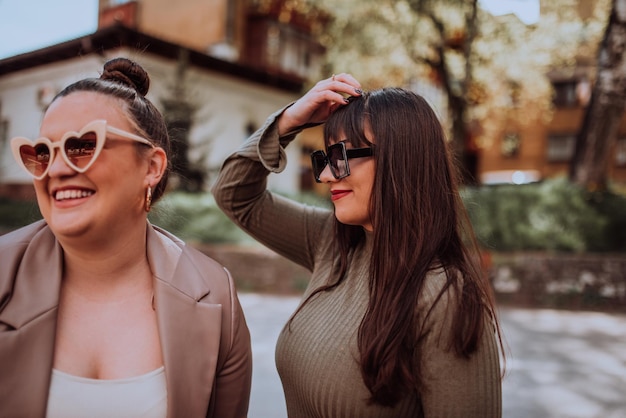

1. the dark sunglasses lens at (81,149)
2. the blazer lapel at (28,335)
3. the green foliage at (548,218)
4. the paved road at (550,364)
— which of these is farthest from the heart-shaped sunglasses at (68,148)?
the green foliage at (548,218)

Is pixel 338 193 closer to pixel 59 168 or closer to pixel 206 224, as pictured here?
pixel 59 168

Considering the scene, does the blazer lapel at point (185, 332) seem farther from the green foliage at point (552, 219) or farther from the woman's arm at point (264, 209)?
the green foliage at point (552, 219)

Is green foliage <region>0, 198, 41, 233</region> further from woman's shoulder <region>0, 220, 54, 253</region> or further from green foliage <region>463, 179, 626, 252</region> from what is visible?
green foliage <region>463, 179, 626, 252</region>

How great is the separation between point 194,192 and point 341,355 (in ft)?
38.8

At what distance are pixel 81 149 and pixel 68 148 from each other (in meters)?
0.04

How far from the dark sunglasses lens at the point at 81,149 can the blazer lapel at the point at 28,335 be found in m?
0.35

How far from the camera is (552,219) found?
10.2 meters

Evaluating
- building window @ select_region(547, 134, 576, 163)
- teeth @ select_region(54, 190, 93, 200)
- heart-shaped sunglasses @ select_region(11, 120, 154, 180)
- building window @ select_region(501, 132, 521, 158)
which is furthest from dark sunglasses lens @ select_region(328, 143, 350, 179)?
building window @ select_region(547, 134, 576, 163)

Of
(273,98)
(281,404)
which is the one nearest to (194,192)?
(273,98)

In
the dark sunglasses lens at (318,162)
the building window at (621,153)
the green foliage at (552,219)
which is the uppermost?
the dark sunglasses lens at (318,162)

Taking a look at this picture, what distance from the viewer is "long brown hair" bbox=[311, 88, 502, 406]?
183cm

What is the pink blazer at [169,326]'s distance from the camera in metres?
1.59

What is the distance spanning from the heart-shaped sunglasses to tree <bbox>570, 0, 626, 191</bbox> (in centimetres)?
1077

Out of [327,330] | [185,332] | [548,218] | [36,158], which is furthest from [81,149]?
[548,218]
